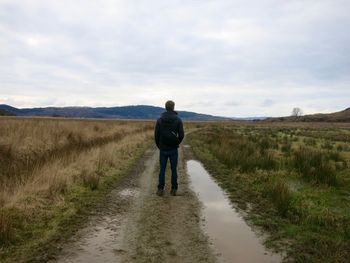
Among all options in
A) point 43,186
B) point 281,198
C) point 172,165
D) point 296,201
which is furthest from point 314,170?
point 43,186

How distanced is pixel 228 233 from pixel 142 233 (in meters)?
1.51

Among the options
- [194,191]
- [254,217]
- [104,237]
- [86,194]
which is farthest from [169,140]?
[104,237]

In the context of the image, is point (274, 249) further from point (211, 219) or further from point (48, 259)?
point (48, 259)

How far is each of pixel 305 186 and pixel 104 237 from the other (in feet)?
23.6

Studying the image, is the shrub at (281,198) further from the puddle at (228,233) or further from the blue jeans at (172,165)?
the blue jeans at (172,165)

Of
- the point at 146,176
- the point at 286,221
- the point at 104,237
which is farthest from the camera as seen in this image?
the point at 146,176

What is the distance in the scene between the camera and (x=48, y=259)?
5.18 m

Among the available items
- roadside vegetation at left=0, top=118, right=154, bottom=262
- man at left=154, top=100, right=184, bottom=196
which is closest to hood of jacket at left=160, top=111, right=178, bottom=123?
man at left=154, top=100, right=184, bottom=196

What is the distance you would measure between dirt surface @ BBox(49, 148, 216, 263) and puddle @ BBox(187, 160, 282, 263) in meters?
0.22

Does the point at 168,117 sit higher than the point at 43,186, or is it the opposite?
the point at 168,117

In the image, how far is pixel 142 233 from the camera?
6.41 metres

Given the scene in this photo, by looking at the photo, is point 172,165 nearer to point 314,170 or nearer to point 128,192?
point 128,192

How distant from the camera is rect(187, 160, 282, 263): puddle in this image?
5520 mm

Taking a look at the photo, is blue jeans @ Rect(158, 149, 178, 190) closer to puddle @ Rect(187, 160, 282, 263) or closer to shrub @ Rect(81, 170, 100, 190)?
puddle @ Rect(187, 160, 282, 263)
